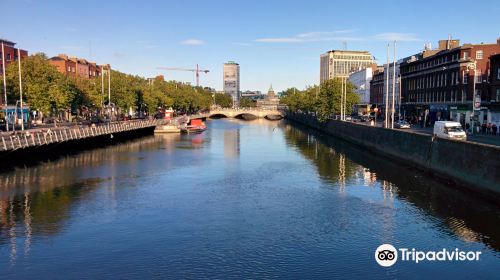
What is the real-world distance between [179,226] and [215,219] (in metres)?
2.83

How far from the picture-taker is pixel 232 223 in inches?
1265

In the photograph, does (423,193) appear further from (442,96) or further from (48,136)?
(442,96)

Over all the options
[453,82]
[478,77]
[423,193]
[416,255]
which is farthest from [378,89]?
[416,255]

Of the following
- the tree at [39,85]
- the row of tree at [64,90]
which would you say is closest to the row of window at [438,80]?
the row of tree at [64,90]

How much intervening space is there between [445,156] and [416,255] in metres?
24.4

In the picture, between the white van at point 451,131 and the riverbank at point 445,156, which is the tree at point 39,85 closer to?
the riverbank at point 445,156

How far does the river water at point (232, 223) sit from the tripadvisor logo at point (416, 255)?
440mm

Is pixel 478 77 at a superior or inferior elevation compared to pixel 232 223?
superior

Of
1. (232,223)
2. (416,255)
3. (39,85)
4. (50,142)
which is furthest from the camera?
(39,85)

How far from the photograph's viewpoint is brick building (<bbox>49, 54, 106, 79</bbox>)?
145m

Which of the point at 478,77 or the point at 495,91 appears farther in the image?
the point at 478,77

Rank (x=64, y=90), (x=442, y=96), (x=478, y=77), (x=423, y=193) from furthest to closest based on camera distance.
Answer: (x=442, y=96) → (x=478, y=77) → (x=64, y=90) → (x=423, y=193)

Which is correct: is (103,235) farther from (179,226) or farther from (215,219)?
(215,219)

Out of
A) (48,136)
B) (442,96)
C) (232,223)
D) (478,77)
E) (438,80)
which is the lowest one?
(232,223)
